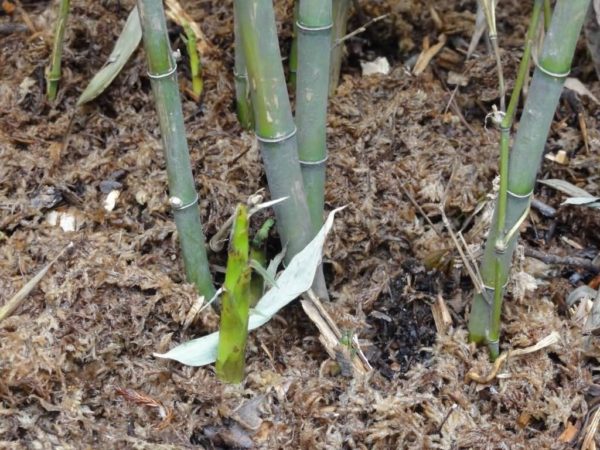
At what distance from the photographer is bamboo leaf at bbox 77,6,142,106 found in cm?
109

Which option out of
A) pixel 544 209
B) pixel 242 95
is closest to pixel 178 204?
pixel 242 95

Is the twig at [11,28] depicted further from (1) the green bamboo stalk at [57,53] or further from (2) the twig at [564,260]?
(2) the twig at [564,260]

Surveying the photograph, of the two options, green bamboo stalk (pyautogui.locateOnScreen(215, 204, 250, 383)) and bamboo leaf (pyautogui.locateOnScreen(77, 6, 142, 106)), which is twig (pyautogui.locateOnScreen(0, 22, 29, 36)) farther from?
green bamboo stalk (pyautogui.locateOnScreen(215, 204, 250, 383))

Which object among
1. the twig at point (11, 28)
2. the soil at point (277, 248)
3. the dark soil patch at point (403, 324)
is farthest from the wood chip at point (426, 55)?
the twig at point (11, 28)

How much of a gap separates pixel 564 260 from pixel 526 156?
0.89 ft

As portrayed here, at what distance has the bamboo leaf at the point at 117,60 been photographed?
1.09m

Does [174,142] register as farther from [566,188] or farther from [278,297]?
[566,188]

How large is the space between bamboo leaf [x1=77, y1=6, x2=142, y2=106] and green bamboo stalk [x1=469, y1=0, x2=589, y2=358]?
568mm

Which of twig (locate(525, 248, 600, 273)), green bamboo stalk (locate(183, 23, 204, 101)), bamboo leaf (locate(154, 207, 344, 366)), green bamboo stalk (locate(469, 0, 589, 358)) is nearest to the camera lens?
green bamboo stalk (locate(469, 0, 589, 358))

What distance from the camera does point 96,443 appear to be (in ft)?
2.63

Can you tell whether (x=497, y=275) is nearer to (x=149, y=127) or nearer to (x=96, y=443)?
(x=96, y=443)

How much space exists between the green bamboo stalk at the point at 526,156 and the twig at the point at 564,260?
153mm

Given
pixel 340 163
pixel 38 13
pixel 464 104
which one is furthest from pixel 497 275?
pixel 38 13

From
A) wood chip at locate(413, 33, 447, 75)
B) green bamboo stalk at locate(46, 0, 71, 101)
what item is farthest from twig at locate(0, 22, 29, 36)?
wood chip at locate(413, 33, 447, 75)
